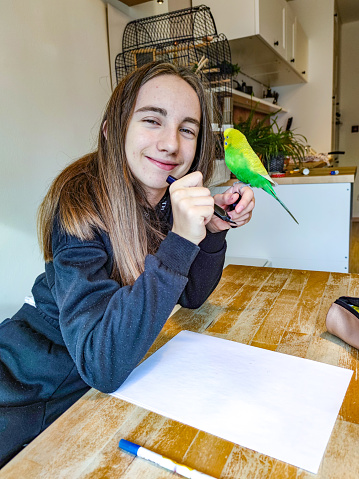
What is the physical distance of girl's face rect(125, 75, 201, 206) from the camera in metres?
0.73

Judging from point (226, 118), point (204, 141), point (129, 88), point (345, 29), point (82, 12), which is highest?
point (345, 29)

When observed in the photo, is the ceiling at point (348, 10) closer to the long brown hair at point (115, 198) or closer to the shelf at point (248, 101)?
the shelf at point (248, 101)

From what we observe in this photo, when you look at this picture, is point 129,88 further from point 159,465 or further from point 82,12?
point 82,12

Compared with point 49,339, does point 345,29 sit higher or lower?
higher

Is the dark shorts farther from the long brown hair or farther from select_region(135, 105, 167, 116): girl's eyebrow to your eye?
select_region(135, 105, 167, 116): girl's eyebrow

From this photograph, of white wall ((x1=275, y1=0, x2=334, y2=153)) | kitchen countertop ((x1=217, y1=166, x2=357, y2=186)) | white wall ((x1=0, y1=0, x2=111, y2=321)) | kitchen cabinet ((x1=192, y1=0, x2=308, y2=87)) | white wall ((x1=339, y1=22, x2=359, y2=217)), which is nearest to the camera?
white wall ((x1=0, y1=0, x2=111, y2=321))

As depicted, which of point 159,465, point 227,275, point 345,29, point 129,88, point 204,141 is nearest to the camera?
point 159,465

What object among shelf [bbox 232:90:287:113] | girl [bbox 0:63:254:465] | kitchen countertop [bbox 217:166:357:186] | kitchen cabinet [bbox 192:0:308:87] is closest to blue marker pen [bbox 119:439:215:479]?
girl [bbox 0:63:254:465]

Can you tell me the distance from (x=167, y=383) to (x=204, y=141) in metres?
0.59

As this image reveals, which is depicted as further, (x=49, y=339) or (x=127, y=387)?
(x=49, y=339)

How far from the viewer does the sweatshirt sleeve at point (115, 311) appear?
0.50 metres

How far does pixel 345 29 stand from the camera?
478 cm

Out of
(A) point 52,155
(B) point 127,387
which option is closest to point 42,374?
(B) point 127,387

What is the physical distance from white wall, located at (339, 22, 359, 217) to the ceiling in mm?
140
